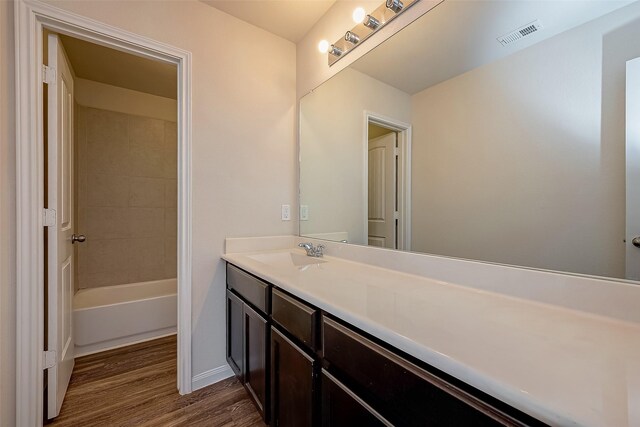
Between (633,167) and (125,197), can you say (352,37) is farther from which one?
(125,197)

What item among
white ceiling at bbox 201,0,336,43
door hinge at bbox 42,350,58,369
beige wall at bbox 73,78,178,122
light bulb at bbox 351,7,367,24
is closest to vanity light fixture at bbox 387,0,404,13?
light bulb at bbox 351,7,367,24

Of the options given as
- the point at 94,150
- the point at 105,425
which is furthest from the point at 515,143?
the point at 94,150

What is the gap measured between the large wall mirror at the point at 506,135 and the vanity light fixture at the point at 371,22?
0.11 meters

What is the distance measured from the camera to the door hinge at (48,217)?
135cm

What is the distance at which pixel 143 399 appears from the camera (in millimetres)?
1588

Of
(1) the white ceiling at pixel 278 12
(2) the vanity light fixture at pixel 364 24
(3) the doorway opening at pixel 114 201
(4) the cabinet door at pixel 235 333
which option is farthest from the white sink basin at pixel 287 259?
(1) the white ceiling at pixel 278 12

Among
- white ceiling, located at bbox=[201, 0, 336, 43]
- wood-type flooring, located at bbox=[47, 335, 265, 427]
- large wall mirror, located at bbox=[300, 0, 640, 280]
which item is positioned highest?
white ceiling, located at bbox=[201, 0, 336, 43]

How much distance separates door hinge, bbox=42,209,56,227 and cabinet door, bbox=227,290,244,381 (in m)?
0.99

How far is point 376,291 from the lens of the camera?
3.15 feet

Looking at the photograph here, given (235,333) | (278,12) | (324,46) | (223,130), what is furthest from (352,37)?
(235,333)

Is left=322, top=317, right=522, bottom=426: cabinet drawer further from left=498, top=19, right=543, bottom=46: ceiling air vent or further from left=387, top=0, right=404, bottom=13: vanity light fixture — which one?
left=387, top=0, right=404, bottom=13: vanity light fixture

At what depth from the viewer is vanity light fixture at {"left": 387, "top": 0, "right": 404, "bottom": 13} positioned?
1.26 metres

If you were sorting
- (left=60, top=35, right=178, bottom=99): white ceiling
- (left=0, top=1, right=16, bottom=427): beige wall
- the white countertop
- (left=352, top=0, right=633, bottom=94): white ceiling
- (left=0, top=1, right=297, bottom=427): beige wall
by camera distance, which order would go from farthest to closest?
(left=60, top=35, right=178, bottom=99): white ceiling < (left=0, top=1, right=297, bottom=427): beige wall < (left=0, top=1, right=16, bottom=427): beige wall < (left=352, top=0, right=633, bottom=94): white ceiling < the white countertop

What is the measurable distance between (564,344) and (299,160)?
5.80ft
